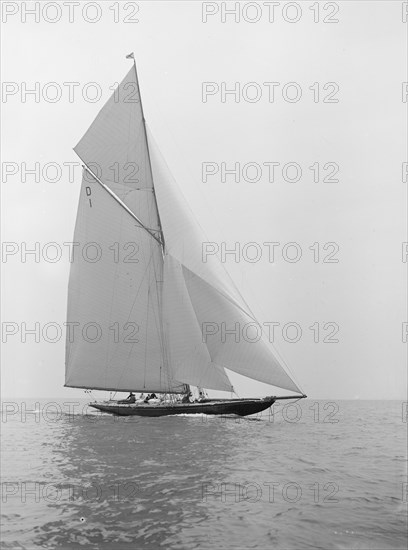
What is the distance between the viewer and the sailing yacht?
3509 cm

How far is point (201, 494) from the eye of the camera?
45.5ft

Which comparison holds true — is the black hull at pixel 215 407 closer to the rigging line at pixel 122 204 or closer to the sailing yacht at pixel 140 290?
the sailing yacht at pixel 140 290

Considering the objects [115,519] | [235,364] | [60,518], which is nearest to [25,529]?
[60,518]

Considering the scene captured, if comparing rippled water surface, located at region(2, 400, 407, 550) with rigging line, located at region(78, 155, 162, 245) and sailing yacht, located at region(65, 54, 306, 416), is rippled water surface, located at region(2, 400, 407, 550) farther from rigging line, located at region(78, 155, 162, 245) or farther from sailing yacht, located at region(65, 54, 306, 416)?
rigging line, located at region(78, 155, 162, 245)

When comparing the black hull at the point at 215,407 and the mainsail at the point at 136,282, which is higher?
the mainsail at the point at 136,282

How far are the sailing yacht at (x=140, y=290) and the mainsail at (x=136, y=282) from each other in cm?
7

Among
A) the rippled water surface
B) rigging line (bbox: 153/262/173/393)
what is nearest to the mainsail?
rigging line (bbox: 153/262/173/393)

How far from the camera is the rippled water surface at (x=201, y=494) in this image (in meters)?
10.7

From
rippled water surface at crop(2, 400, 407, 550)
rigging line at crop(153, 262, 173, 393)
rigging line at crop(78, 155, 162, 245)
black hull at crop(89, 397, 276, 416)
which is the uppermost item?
rigging line at crop(78, 155, 162, 245)

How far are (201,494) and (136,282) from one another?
2571 cm

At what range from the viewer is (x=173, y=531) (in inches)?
430

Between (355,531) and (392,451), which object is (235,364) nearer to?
(392,451)

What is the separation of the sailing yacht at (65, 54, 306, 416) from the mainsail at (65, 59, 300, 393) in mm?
66

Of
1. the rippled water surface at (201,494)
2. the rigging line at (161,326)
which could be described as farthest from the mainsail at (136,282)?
the rippled water surface at (201,494)
